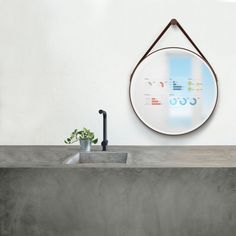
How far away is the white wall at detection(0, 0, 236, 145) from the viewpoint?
83.5 inches

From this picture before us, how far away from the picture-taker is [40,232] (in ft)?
3.64

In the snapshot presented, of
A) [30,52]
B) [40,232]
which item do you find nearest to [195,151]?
[40,232]

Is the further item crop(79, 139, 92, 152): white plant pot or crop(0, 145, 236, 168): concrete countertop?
crop(79, 139, 92, 152): white plant pot

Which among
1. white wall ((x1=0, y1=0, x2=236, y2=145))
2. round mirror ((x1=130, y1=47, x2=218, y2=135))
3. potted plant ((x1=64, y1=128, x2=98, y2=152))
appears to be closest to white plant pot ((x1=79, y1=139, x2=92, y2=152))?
potted plant ((x1=64, y1=128, x2=98, y2=152))

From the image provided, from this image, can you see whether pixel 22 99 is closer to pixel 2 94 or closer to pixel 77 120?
pixel 2 94

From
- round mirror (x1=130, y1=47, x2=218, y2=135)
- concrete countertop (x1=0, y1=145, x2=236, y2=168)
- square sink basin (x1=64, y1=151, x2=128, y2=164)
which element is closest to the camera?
concrete countertop (x1=0, y1=145, x2=236, y2=168)

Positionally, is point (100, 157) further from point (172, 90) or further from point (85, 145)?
point (172, 90)

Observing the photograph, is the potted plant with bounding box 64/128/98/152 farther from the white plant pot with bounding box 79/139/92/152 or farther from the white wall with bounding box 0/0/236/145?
the white wall with bounding box 0/0/236/145

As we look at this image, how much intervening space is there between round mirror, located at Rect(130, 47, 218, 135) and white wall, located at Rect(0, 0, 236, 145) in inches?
2.4

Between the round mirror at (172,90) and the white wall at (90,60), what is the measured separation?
61mm

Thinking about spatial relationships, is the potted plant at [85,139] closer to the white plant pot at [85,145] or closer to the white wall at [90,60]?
the white plant pot at [85,145]

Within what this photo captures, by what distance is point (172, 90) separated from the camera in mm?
2113

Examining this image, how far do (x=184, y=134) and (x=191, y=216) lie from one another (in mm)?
1058

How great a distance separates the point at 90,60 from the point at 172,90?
59cm
